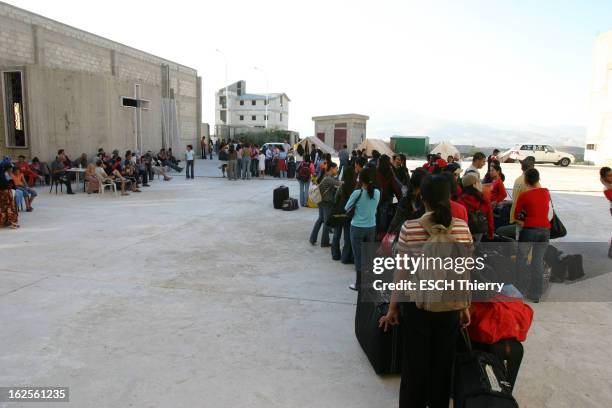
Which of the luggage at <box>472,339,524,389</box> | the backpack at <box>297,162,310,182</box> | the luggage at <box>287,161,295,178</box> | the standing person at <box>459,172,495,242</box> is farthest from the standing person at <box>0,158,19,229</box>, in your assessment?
the luggage at <box>287,161,295,178</box>

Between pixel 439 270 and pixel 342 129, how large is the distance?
47.7m

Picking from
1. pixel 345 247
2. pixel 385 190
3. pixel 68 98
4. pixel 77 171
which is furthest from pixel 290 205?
pixel 68 98

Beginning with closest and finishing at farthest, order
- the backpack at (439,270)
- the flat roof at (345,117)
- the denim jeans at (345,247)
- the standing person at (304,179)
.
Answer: the backpack at (439,270) → the denim jeans at (345,247) → the standing person at (304,179) → the flat roof at (345,117)

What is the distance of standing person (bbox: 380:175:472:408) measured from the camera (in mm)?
2621

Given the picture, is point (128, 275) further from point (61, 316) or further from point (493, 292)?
point (493, 292)

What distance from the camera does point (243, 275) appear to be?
6.27 metres

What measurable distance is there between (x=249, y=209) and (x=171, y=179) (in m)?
8.73

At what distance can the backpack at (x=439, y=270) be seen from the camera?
2.61m

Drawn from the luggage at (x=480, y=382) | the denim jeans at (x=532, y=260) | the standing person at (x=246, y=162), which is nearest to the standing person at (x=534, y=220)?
the denim jeans at (x=532, y=260)

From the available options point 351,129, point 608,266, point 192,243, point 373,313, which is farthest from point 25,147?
point 351,129

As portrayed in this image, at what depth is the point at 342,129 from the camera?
49.5 m

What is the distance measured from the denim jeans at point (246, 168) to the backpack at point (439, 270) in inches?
680

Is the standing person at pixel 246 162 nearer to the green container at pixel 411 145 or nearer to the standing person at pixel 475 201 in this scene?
the standing person at pixel 475 201

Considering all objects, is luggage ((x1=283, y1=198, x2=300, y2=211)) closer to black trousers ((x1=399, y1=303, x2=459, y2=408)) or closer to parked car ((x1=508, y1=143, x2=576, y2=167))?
black trousers ((x1=399, y1=303, x2=459, y2=408))
